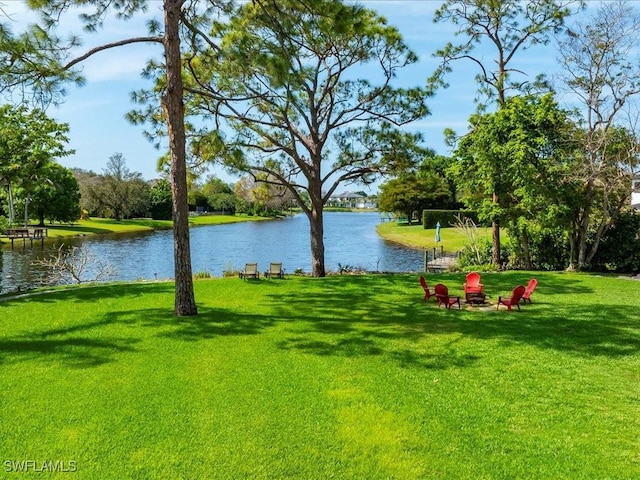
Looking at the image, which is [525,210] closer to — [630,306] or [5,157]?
[630,306]

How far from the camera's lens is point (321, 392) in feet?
21.5

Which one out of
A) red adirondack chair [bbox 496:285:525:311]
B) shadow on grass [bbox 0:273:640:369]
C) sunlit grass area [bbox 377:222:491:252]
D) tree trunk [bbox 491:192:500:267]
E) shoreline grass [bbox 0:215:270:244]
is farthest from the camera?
shoreline grass [bbox 0:215:270:244]

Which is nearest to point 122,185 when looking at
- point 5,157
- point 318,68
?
point 5,157

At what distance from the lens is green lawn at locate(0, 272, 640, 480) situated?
16.3 ft

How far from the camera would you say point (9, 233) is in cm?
4028

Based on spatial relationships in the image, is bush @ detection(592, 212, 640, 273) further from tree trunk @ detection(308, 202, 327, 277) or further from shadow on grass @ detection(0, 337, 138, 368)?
shadow on grass @ detection(0, 337, 138, 368)

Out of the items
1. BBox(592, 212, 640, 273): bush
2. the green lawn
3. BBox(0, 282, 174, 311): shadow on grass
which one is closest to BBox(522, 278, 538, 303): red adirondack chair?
the green lawn

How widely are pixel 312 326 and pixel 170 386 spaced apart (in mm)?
3870

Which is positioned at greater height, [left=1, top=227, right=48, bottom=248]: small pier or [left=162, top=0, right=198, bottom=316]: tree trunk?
[left=162, top=0, right=198, bottom=316]: tree trunk

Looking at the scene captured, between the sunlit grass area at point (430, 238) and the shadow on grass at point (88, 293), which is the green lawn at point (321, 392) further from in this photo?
the sunlit grass area at point (430, 238)

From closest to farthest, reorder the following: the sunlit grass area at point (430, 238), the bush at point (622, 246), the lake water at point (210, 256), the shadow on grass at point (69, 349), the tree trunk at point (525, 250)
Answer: the shadow on grass at point (69, 349) → the bush at point (622, 246) → the tree trunk at point (525, 250) → the lake water at point (210, 256) → the sunlit grass area at point (430, 238)

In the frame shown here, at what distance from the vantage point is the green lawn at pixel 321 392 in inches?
195

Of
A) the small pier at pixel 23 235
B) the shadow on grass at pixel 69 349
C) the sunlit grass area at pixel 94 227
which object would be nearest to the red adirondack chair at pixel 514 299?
the shadow on grass at pixel 69 349

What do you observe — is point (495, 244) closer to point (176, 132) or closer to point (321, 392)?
A: point (176, 132)
